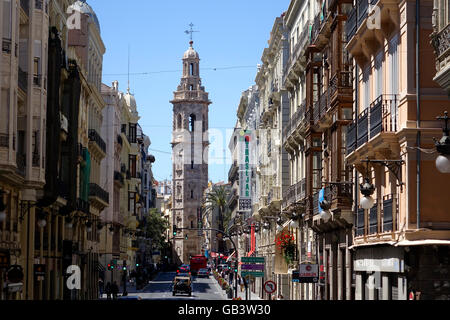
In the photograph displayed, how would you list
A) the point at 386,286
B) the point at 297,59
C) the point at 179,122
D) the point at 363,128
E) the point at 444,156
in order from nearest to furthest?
the point at 444,156, the point at 386,286, the point at 363,128, the point at 297,59, the point at 179,122

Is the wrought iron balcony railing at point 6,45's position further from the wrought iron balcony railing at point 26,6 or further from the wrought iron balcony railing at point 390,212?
the wrought iron balcony railing at point 390,212

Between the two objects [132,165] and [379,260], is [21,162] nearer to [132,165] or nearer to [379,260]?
[379,260]

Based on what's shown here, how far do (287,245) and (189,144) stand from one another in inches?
5506

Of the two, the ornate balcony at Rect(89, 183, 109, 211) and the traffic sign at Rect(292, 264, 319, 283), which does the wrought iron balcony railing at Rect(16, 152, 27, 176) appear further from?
the ornate balcony at Rect(89, 183, 109, 211)

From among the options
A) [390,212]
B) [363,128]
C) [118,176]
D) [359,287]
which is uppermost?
[118,176]

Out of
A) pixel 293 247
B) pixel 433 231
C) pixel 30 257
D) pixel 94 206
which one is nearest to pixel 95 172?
pixel 94 206

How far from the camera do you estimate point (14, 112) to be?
110 ft

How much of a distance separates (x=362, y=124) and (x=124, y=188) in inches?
2833

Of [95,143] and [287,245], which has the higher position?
[95,143]

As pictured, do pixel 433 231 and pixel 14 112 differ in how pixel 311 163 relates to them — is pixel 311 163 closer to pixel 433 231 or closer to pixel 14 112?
pixel 14 112

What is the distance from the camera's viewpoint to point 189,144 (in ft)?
625

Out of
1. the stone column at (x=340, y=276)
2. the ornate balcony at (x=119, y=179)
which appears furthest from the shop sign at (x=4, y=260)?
the ornate balcony at (x=119, y=179)

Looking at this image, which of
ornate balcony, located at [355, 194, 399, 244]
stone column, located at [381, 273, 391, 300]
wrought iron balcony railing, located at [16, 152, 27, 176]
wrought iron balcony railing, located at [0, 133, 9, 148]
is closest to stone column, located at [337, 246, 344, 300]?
ornate balcony, located at [355, 194, 399, 244]

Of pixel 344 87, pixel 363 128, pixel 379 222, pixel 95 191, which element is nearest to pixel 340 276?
pixel 344 87
